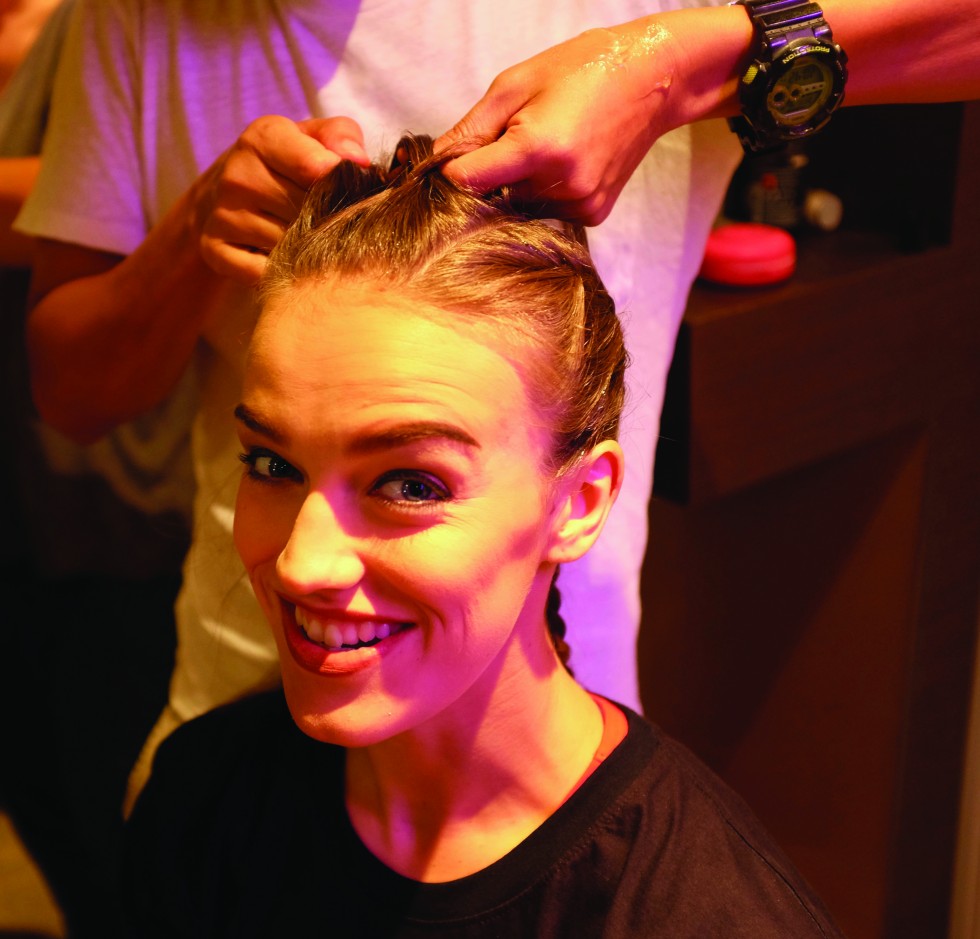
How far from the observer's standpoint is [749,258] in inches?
Result: 56.4

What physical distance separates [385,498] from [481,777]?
29 centimetres

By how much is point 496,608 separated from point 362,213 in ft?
1.02

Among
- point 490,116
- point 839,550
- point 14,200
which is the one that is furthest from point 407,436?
point 839,550

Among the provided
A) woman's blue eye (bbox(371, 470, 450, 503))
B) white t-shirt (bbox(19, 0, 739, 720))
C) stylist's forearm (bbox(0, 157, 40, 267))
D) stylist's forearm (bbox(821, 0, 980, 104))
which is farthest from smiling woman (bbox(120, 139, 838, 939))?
stylist's forearm (bbox(0, 157, 40, 267))

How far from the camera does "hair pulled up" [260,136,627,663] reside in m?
0.90

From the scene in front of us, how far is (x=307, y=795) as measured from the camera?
1.13 meters

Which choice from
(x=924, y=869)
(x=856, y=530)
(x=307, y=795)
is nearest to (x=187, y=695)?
(x=307, y=795)

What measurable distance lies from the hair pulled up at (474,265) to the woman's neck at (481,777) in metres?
0.22

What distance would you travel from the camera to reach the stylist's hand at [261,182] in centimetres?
96

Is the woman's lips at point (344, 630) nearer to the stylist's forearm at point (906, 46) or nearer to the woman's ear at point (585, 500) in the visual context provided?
the woman's ear at point (585, 500)

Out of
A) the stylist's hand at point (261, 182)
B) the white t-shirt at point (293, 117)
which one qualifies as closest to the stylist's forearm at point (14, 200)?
the white t-shirt at point (293, 117)

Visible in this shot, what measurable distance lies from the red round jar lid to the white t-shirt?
0.70 ft

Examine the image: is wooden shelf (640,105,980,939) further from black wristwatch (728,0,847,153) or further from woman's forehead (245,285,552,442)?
woman's forehead (245,285,552,442)

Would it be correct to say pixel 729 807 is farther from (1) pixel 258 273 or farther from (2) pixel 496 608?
(1) pixel 258 273
